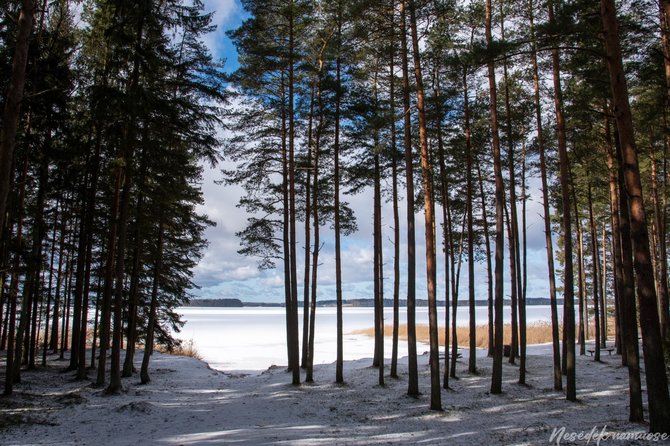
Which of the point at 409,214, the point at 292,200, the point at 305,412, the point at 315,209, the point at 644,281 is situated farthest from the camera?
the point at 315,209

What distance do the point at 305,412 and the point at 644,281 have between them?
7.90m

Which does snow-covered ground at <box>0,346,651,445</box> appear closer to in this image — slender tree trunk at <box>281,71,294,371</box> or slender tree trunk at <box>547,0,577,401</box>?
slender tree trunk at <box>547,0,577,401</box>

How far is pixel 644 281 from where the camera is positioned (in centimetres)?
655

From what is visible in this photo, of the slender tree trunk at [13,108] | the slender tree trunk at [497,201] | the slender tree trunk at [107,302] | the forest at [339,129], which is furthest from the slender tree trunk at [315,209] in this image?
the slender tree trunk at [13,108]

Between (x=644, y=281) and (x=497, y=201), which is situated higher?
(x=497, y=201)

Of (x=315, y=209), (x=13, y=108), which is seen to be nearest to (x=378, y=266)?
(x=315, y=209)

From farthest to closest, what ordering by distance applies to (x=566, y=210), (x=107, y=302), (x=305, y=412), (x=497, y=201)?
1. (x=107, y=302)
2. (x=497, y=201)
3. (x=566, y=210)
4. (x=305, y=412)

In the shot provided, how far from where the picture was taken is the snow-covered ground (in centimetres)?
747

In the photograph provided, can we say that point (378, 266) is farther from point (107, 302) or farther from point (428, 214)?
point (107, 302)

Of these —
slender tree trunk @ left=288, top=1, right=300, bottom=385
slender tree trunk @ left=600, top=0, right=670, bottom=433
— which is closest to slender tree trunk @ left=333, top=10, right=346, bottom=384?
slender tree trunk @ left=288, top=1, right=300, bottom=385

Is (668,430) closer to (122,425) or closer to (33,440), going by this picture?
(122,425)

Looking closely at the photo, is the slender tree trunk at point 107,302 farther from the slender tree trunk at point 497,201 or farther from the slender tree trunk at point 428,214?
the slender tree trunk at point 497,201

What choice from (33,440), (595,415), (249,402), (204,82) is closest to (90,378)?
(249,402)

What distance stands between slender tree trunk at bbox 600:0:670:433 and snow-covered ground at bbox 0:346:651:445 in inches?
38.7
